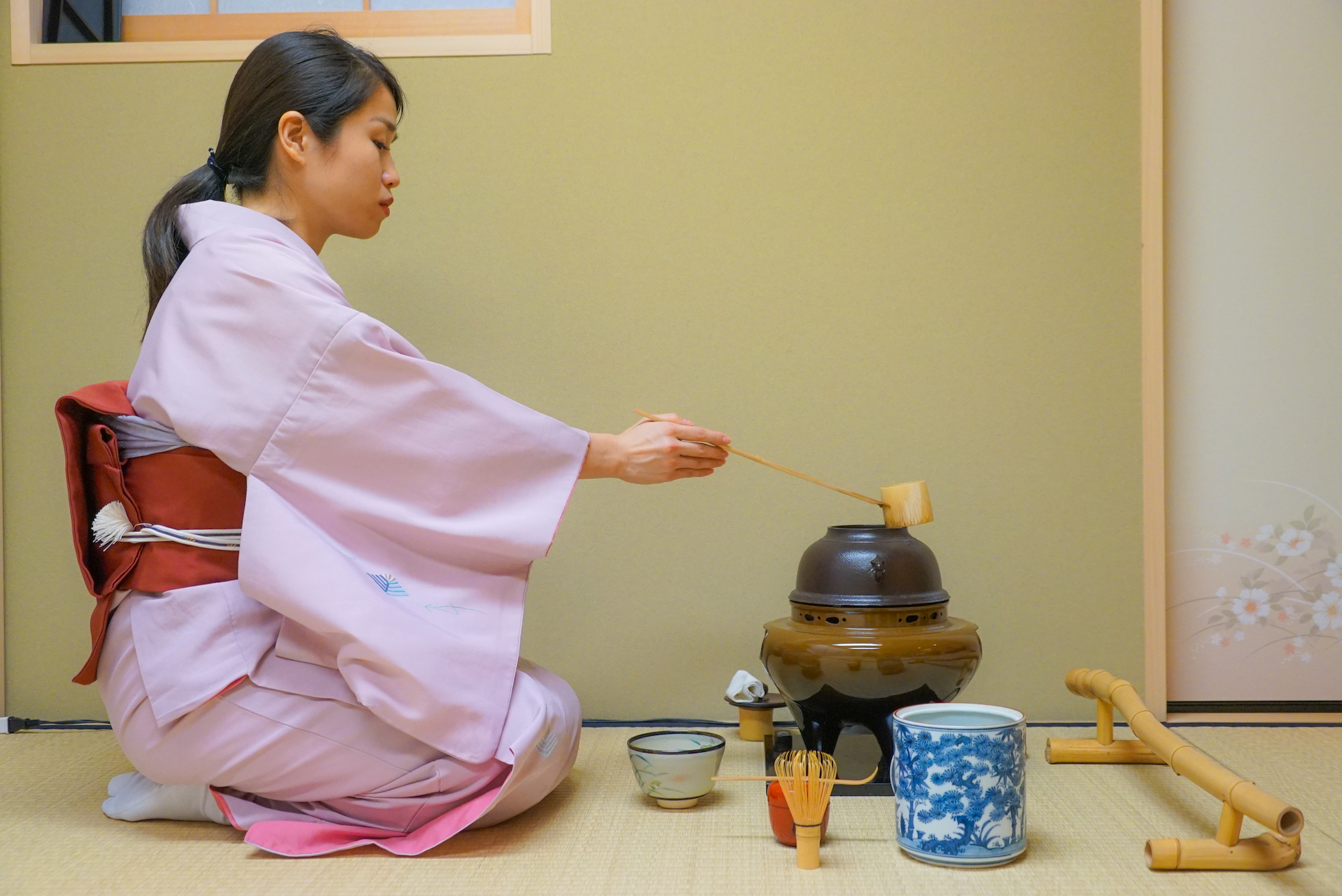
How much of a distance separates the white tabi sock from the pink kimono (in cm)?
6

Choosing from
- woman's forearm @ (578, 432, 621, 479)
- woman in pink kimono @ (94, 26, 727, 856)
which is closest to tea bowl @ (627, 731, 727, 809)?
woman in pink kimono @ (94, 26, 727, 856)

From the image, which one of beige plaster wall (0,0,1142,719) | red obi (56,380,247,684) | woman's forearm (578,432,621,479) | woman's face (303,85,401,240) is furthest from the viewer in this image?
beige plaster wall (0,0,1142,719)

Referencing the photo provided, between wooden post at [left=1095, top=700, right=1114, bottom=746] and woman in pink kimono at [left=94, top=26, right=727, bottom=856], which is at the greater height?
woman in pink kimono at [left=94, top=26, right=727, bottom=856]

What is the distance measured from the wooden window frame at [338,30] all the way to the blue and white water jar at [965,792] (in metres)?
1.88

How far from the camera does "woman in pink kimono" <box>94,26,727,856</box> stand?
5.35 ft

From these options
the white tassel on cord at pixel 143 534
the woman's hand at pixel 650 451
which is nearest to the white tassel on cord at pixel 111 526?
the white tassel on cord at pixel 143 534

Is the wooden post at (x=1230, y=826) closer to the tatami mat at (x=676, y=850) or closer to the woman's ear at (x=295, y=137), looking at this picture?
the tatami mat at (x=676, y=850)

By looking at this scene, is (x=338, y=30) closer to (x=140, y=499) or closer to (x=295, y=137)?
(x=295, y=137)

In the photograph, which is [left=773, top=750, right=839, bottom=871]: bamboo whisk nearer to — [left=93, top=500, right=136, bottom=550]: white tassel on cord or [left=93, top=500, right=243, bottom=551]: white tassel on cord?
[left=93, top=500, right=243, bottom=551]: white tassel on cord

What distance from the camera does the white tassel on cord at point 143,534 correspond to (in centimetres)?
172

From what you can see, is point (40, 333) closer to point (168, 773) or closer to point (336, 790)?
point (168, 773)

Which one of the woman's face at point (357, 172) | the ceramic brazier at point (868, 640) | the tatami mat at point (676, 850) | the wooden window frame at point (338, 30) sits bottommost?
the tatami mat at point (676, 850)

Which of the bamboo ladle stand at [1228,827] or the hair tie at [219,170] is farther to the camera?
the hair tie at [219,170]

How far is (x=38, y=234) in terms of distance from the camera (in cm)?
260
